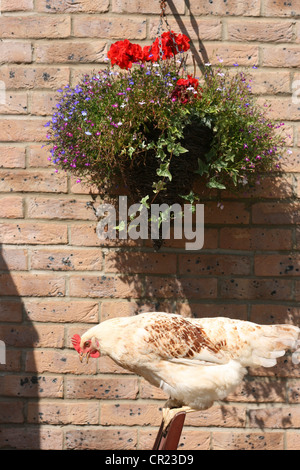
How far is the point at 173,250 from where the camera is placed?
6.79 feet

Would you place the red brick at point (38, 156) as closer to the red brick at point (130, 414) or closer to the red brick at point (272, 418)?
the red brick at point (130, 414)

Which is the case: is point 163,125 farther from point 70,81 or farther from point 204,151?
point 70,81

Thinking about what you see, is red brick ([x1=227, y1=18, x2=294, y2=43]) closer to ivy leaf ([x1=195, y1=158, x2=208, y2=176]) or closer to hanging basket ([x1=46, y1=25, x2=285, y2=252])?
hanging basket ([x1=46, y1=25, x2=285, y2=252])

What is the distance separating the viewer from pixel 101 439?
208 cm

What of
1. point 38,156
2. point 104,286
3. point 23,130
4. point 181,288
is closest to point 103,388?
point 104,286

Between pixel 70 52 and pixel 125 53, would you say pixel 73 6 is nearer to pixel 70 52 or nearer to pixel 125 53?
pixel 70 52

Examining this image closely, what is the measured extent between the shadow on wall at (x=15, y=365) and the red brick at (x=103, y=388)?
15 cm

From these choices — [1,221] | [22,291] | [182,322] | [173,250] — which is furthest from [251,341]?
[1,221]

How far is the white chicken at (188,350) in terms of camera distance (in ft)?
5.14

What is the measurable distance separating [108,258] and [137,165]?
511 millimetres

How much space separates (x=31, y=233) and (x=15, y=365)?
56 cm

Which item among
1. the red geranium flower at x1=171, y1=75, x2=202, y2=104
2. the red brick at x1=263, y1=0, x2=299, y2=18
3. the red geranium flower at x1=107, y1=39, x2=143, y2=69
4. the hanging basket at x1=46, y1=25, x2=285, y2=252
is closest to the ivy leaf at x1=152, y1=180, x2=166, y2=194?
the hanging basket at x1=46, y1=25, x2=285, y2=252

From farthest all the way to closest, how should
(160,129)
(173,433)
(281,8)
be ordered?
(281,8) → (160,129) → (173,433)

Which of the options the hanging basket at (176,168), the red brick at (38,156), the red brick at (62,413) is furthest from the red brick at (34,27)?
→ the red brick at (62,413)
